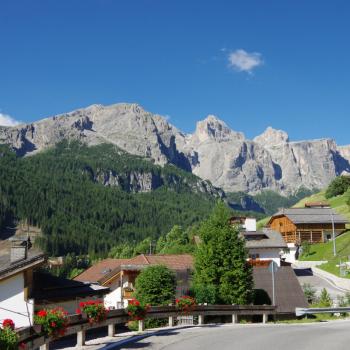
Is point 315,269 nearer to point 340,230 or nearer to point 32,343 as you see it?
point 340,230

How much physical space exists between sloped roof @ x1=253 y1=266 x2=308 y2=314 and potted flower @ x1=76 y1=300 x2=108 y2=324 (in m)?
21.4

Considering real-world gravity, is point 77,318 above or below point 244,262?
below

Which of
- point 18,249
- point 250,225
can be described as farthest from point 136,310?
point 250,225

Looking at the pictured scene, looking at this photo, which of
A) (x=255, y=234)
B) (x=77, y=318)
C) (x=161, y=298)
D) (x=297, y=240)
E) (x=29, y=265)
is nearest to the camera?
(x=77, y=318)

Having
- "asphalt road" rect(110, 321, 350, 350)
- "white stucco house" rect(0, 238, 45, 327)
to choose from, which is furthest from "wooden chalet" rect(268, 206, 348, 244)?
"white stucco house" rect(0, 238, 45, 327)

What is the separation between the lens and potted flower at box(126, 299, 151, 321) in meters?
19.1

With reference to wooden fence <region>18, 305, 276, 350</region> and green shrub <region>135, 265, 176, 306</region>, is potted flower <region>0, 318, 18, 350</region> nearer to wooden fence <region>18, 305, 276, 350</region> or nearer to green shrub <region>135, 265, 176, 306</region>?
wooden fence <region>18, 305, 276, 350</region>

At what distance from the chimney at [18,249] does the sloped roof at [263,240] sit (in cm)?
5501

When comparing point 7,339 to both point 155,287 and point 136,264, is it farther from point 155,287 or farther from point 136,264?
point 136,264

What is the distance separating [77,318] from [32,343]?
2.91 m

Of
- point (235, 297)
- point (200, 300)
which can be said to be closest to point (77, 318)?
point (200, 300)

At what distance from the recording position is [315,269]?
243ft

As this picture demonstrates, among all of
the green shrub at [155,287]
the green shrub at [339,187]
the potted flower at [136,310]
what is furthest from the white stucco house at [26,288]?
the green shrub at [339,187]

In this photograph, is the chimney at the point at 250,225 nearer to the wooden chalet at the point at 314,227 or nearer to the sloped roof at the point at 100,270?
the wooden chalet at the point at 314,227
